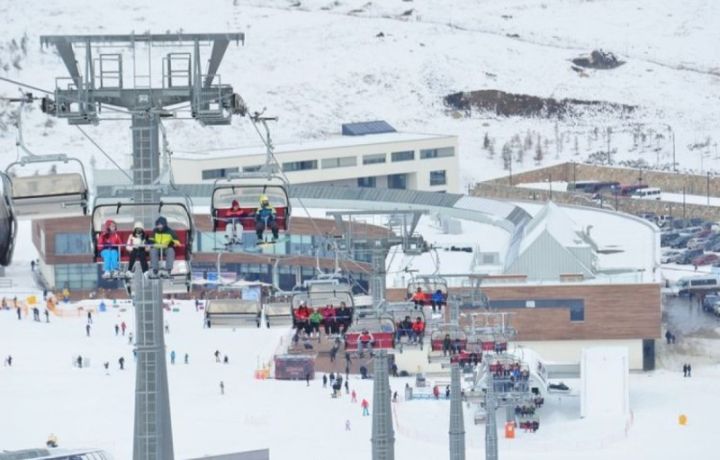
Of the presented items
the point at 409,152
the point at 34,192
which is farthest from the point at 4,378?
the point at 409,152

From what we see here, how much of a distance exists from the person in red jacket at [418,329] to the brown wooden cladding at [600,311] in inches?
1670

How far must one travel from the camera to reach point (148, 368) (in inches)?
707

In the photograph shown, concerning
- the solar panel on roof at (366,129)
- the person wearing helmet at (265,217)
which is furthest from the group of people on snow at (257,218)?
the solar panel on roof at (366,129)

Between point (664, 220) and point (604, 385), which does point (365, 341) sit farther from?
point (664, 220)

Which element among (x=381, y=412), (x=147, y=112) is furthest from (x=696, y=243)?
(x=147, y=112)

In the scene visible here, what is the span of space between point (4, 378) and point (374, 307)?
33.0m

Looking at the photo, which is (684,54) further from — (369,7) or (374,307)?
(374,307)

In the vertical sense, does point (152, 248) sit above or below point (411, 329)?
above

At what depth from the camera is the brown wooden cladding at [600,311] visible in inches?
2827

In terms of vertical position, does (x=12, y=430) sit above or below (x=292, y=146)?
below

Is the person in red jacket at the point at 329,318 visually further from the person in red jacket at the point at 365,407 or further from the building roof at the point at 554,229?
the building roof at the point at 554,229

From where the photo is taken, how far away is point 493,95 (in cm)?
14750

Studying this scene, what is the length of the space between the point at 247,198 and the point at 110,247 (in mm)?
2178

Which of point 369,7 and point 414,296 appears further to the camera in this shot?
point 369,7
